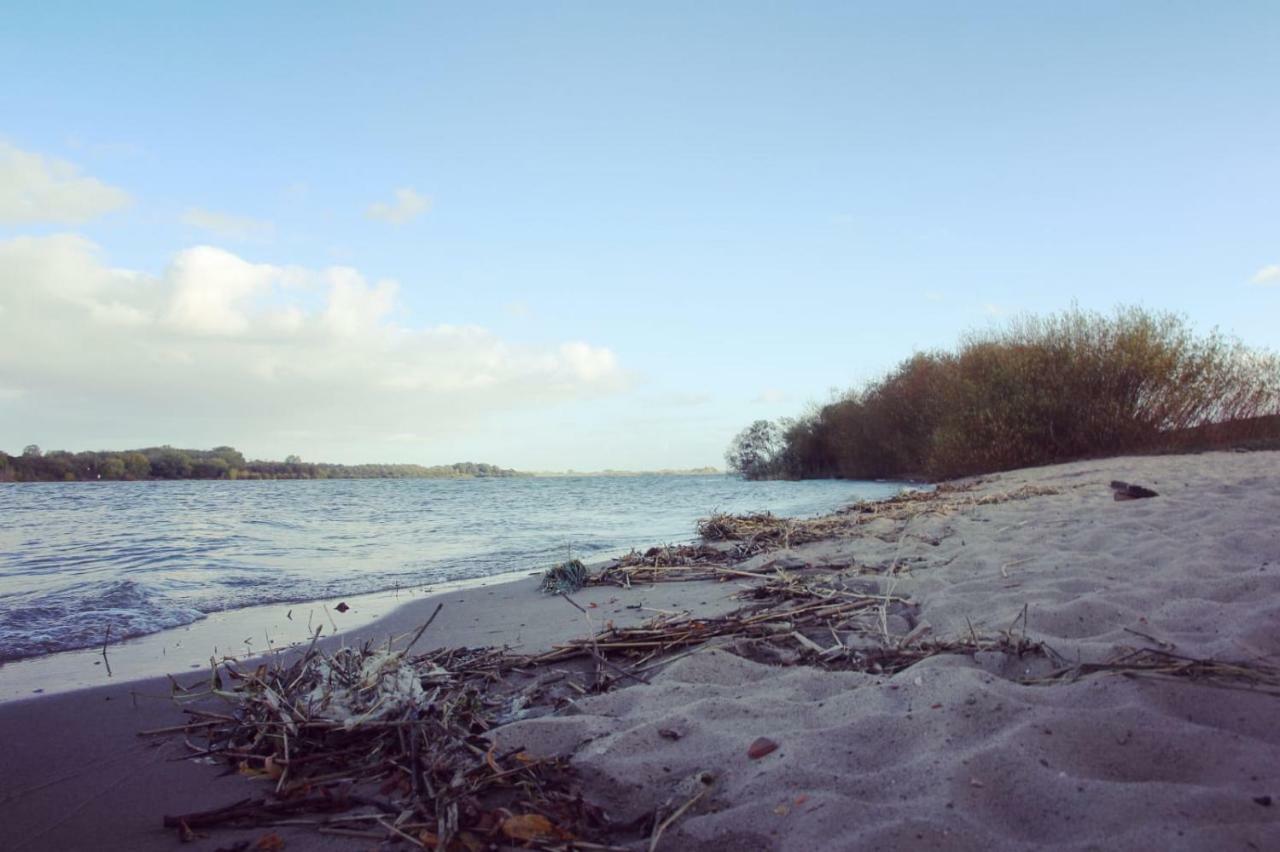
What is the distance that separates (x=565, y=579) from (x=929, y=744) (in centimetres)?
370

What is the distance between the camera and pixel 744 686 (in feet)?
8.27

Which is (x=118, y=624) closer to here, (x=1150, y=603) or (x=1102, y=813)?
(x=1102, y=813)

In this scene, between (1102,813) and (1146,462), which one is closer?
(1102,813)

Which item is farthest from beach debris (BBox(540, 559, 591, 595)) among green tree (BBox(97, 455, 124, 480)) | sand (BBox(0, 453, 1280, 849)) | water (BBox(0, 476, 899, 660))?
green tree (BBox(97, 455, 124, 480))

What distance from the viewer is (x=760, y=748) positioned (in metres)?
1.94

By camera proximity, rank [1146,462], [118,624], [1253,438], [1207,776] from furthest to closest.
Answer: [1253,438] < [1146,462] < [118,624] < [1207,776]

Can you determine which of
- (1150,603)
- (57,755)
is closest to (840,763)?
(1150,603)

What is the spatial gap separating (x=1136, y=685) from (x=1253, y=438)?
1727cm

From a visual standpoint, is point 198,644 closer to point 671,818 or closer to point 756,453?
point 671,818

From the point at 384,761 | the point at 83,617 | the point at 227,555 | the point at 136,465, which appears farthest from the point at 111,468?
the point at 384,761

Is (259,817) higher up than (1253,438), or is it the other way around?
(1253,438)

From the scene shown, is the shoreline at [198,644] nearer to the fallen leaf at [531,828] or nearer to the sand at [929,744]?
the sand at [929,744]

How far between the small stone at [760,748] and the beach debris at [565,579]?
3.28m

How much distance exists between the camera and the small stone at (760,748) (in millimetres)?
1915
